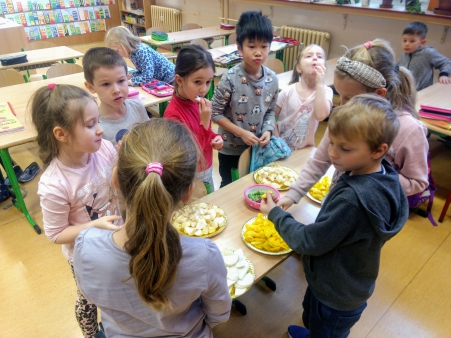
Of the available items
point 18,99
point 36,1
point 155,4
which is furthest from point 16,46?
point 155,4

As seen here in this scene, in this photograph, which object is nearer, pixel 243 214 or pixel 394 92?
pixel 394 92

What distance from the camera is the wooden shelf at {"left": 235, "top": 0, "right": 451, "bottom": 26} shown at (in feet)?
11.1

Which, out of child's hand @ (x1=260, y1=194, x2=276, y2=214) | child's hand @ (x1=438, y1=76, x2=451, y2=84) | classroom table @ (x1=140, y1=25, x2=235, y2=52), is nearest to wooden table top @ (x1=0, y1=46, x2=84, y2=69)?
classroom table @ (x1=140, y1=25, x2=235, y2=52)

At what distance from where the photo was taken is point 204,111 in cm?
157

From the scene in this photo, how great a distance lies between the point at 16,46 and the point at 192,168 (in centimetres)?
543

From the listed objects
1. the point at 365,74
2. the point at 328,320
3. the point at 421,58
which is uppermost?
the point at 365,74

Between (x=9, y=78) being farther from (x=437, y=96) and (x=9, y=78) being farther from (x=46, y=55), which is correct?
(x=437, y=96)

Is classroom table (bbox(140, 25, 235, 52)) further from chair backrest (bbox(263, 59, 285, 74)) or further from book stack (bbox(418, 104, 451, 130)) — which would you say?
book stack (bbox(418, 104, 451, 130))

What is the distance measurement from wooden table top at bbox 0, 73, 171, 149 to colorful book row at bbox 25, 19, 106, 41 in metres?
4.75

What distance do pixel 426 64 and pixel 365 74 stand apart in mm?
2561

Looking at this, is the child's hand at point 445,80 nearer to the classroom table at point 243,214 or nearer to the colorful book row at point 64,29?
the classroom table at point 243,214

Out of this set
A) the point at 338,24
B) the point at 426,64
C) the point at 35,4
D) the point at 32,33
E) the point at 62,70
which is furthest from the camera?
the point at 32,33

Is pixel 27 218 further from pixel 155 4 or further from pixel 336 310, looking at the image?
pixel 155 4

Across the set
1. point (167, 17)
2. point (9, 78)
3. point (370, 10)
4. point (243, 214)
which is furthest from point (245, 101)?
point (167, 17)
